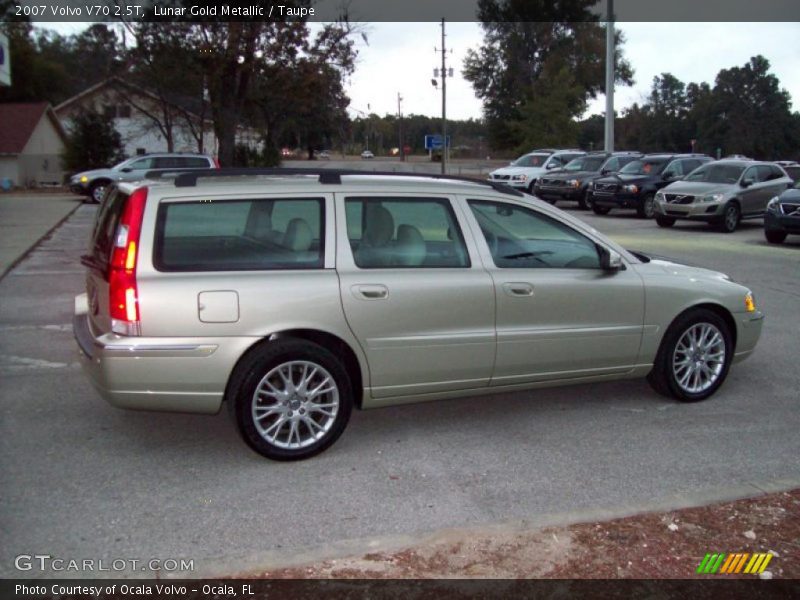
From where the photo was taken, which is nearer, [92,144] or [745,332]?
[745,332]

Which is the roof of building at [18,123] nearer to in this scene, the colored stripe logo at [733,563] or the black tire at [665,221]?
the black tire at [665,221]

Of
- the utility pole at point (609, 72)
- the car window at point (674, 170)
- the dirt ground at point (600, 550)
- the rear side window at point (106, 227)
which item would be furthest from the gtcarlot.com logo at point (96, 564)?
the utility pole at point (609, 72)

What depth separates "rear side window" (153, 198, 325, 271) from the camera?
466 centimetres

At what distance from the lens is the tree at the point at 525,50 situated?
226 ft

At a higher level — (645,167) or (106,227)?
(645,167)

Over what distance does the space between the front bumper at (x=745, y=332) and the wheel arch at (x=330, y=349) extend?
2.98 meters

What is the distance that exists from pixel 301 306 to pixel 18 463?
1904mm

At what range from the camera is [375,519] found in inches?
162

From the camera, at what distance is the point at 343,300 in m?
4.85

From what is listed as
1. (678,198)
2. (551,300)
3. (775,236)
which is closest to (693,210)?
(678,198)

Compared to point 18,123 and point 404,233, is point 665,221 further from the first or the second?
point 18,123

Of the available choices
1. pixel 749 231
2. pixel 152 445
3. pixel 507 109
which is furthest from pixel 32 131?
pixel 152 445

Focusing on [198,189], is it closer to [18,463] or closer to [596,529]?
[18,463]

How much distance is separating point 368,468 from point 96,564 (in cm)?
166
